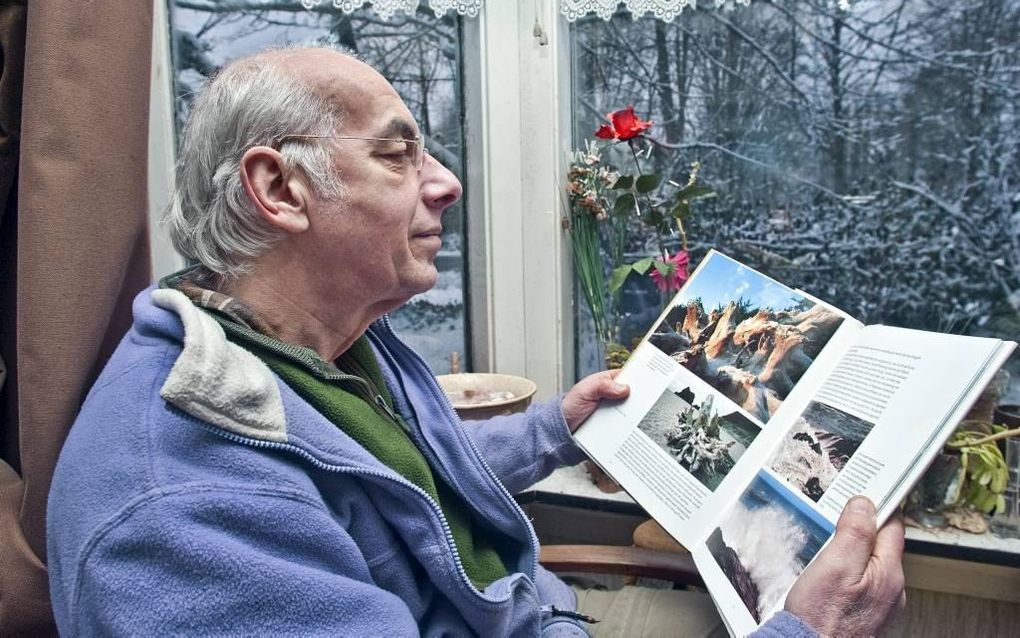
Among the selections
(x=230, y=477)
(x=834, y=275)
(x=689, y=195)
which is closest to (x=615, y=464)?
(x=230, y=477)

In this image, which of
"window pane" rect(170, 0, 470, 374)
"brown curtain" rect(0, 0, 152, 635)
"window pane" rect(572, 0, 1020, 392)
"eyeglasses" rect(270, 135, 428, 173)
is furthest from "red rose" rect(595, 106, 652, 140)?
"brown curtain" rect(0, 0, 152, 635)

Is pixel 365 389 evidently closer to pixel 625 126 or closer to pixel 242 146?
pixel 242 146

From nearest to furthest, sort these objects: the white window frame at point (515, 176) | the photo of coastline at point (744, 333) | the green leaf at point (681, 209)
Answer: the photo of coastline at point (744, 333), the green leaf at point (681, 209), the white window frame at point (515, 176)

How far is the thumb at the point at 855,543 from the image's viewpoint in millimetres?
709

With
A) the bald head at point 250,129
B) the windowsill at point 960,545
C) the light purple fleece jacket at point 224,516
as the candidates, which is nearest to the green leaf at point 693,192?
the windowsill at point 960,545

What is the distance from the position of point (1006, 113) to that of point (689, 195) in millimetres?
673

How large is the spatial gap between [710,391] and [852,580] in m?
0.36

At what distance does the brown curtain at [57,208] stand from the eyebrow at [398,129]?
40cm

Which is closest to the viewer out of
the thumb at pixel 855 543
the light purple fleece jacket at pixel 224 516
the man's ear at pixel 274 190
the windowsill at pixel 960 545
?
the light purple fleece jacket at pixel 224 516

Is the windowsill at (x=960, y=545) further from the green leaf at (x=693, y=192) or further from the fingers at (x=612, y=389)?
the green leaf at (x=693, y=192)

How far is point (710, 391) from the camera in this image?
1.02 meters

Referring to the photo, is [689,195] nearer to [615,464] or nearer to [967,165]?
[967,165]

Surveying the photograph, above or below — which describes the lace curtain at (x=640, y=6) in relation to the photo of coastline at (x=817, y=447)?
above

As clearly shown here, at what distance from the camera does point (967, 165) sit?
1509 millimetres
